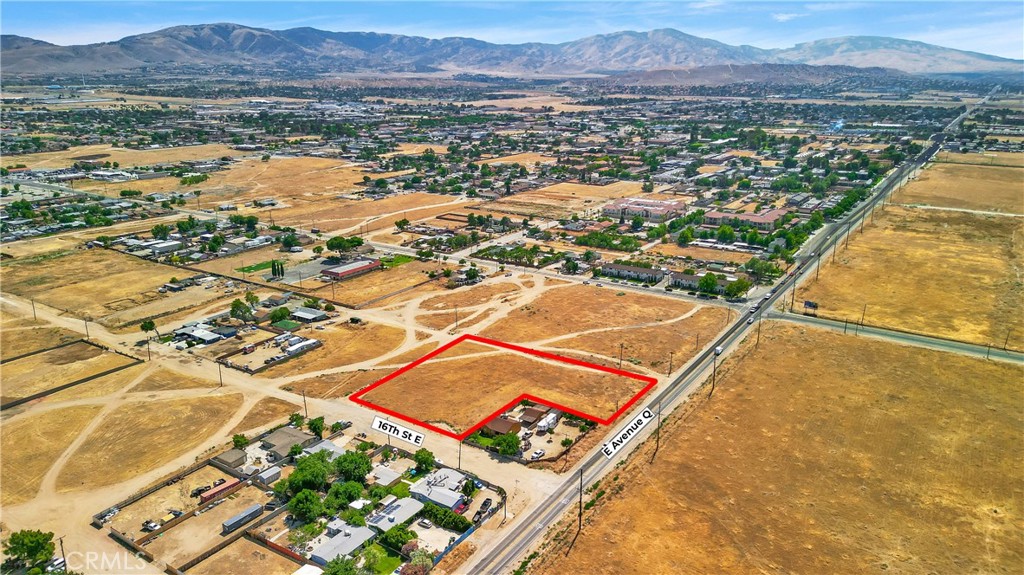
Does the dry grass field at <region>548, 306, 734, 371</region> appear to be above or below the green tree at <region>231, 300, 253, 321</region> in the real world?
below

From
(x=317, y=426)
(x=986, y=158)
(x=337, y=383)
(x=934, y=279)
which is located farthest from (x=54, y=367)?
(x=986, y=158)

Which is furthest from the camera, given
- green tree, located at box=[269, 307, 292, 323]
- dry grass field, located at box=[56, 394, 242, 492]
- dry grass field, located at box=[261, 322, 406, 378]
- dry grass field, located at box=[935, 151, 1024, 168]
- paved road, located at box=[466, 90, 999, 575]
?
dry grass field, located at box=[935, 151, 1024, 168]

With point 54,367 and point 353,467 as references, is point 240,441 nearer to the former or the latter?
point 353,467

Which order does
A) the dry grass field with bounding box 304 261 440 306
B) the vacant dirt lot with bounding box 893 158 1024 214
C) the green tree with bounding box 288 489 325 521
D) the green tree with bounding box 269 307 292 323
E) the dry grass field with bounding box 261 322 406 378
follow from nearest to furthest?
the green tree with bounding box 288 489 325 521
the dry grass field with bounding box 261 322 406 378
the green tree with bounding box 269 307 292 323
the dry grass field with bounding box 304 261 440 306
the vacant dirt lot with bounding box 893 158 1024 214

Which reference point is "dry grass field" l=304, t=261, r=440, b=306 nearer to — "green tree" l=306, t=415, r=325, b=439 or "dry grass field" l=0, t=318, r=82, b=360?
"dry grass field" l=0, t=318, r=82, b=360

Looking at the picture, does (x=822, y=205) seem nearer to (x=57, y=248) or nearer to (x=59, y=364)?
(x=59, y=364)

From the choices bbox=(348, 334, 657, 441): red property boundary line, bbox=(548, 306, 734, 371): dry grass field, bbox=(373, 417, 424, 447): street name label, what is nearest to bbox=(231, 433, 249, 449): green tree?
bbox=(373, 417, 424, 447): street name label

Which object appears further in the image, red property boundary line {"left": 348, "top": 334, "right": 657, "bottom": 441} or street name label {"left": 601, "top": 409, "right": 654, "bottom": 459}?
red property boundary line {"left": 348, "top": 334, "right": 657, "bottom": 441}
